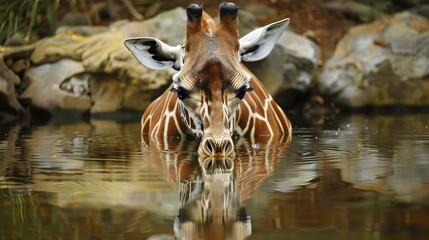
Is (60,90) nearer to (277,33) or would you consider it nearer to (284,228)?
(277,33)

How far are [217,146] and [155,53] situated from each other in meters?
1.50

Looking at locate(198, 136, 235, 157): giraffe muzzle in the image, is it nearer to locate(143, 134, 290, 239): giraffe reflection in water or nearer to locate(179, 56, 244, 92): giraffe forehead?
locate(143, 134, 290, 239): giraffe reflection in water

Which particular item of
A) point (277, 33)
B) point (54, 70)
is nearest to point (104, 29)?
point (54, 70)

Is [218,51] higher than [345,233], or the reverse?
[218,51]

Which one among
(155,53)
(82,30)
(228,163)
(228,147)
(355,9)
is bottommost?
(228,163)

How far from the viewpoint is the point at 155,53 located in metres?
8.48

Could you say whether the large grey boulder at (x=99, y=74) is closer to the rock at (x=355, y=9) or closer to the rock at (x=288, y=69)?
the rock at (x=288, y=69)

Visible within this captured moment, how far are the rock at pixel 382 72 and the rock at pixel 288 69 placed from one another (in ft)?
1.45

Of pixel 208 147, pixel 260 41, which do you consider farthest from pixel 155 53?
pixel 208 147

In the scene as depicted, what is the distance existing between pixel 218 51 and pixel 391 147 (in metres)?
1.89

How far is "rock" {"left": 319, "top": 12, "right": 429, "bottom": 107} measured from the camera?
50.0 feet

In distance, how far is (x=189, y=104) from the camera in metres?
7.77

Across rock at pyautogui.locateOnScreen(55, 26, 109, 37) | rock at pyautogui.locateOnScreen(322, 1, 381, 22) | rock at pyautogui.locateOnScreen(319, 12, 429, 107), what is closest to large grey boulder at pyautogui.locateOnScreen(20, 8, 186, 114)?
rock at pyautogui.locateOnScreen(55, 26, 109, 37)

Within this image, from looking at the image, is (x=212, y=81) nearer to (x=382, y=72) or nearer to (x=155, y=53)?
(x=155, y=53)
